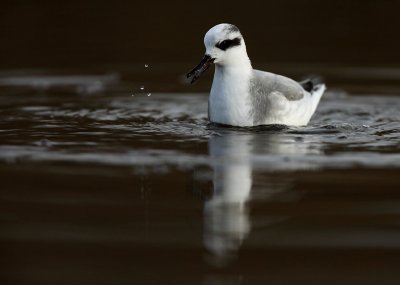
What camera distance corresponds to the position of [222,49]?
1016 centimetres

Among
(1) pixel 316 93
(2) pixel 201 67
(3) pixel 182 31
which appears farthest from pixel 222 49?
(3) pixel 182 31

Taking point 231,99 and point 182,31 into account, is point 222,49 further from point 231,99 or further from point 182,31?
point 182,31

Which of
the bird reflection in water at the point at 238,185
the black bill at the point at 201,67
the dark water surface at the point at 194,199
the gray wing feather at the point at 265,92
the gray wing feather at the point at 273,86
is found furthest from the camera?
the gray wing feather at the point at 273,86

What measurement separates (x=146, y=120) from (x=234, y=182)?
3.37 meters

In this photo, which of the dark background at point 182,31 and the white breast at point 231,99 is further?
the dark background at point 182,31

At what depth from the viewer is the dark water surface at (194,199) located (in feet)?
18.4

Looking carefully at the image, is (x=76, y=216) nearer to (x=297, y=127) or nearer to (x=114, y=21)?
(x=297, y=127)

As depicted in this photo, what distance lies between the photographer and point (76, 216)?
21.9 feet

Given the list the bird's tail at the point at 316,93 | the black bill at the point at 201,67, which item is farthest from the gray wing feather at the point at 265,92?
the black bill at the point at 201,67

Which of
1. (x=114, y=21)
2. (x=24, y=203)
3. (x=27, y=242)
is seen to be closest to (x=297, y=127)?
(x=24, y=203)

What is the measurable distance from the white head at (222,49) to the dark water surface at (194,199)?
674 mm

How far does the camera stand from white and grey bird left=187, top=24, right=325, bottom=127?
33.1 ft

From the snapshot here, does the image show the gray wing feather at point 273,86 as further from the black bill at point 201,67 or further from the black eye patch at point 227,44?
the black bill at point 201,67

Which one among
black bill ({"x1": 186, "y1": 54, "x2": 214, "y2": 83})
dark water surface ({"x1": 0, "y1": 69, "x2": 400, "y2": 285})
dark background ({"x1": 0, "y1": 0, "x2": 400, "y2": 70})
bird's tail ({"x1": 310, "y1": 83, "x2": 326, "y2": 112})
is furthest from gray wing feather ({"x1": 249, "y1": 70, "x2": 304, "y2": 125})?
dark background ({"x1": 0, "y1": 0, "x2": 400, "y2": 70})
